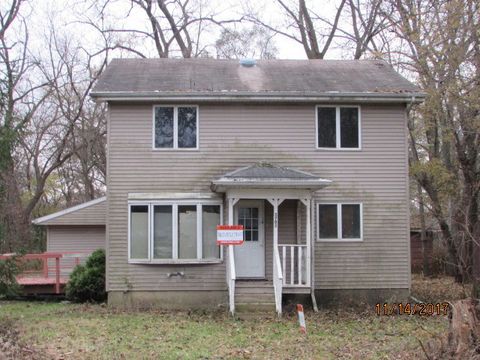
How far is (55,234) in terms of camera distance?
20281mm

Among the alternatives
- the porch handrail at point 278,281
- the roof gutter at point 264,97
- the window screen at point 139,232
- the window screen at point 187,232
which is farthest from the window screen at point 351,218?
the window screen at point 139,232

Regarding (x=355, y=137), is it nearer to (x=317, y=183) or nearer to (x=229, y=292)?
(x=317, y=183)

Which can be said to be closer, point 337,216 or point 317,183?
point 317,183

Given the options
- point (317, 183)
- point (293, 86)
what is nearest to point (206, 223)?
point (317, 183)

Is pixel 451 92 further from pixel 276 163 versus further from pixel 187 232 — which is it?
pixel 187 232

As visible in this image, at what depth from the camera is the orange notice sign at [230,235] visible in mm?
13680

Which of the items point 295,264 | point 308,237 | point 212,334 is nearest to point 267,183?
point 308,237

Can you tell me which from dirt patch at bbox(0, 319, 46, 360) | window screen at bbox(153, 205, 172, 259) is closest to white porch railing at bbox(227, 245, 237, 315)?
Result: window screen at bbox(153, 205, 172, 259)

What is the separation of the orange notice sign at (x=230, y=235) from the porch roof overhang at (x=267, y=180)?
3.25 ft

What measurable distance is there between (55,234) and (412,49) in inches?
549

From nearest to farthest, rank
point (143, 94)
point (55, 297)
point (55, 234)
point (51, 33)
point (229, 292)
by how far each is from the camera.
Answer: point (229, 292), point (143, 94), point (55, 297), point (55, 234), point (51, 33)

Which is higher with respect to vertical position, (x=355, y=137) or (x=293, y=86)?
(x=293, y=86)

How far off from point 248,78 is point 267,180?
151 inches
